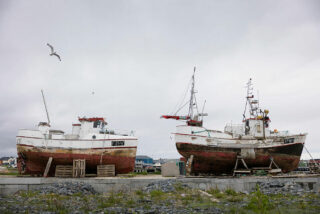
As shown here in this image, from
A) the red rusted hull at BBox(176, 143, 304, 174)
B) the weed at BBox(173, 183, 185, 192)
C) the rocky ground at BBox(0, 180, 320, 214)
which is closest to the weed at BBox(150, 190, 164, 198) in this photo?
the rocky ground at BBox(0, 180, 320, 214)

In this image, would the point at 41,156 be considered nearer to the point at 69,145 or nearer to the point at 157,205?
the point at 69,145

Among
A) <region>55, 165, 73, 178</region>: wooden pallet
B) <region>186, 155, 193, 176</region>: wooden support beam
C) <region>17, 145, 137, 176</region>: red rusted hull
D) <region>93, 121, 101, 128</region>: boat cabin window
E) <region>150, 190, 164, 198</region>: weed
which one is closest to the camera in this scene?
<region>150, 190, 164, 198</region>: weed

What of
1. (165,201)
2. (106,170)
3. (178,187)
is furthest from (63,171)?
(165,201)

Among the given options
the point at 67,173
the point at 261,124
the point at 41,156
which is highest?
the point at 261,124

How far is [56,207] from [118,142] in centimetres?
1541

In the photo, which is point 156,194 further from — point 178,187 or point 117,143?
point 117,143

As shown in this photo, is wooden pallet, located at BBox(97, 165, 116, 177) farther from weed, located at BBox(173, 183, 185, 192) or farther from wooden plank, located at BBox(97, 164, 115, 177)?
weed, located at BBox(173, 183, 185, 192)

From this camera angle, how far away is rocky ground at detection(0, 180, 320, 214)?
28.4 ft

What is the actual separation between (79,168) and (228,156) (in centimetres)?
1539

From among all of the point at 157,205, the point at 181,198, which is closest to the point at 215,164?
the point at 181,198

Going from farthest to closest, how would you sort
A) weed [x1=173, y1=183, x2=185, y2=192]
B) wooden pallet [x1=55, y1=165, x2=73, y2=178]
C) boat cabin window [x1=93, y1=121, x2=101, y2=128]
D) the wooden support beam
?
boat cabin window [x1=93, y1=121, x2=101, y2=128]
the wooden support beam
wooden pallet [x1=55, y1=165, x2=73, y2=178]
weed [x1=173, y1=183, x2=185, y2=192]

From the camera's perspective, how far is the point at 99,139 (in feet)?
78.8

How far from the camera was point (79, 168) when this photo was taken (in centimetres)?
2227

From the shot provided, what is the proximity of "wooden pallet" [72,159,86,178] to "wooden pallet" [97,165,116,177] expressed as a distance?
1.50m
